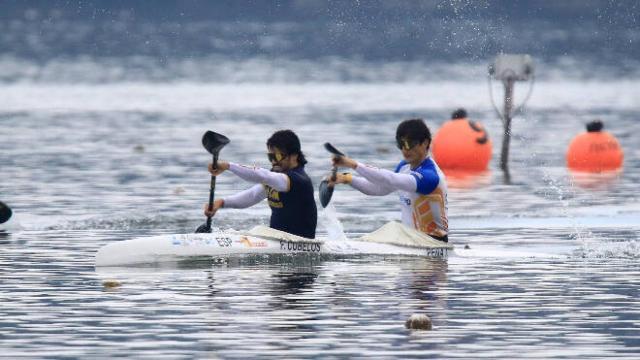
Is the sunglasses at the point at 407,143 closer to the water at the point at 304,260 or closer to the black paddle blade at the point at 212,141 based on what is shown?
the water at the point at 304,260

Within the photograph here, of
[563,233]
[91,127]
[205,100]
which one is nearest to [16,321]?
[563,233]

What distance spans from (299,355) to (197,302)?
3.15 metres

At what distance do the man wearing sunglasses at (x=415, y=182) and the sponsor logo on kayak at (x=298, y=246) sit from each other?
0.69 meters

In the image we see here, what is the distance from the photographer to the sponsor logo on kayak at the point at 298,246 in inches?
852

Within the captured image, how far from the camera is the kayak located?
21.1m

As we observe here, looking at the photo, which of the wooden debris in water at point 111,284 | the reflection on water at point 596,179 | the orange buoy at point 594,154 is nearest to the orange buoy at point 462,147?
the orange buoy at point 594,154

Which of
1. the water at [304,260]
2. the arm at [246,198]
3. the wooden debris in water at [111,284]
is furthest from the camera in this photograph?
the arm at [246,198]

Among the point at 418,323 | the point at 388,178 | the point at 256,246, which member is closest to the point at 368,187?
the point at 388,178

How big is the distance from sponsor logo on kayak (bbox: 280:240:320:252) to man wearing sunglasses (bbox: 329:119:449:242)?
0.69 metres

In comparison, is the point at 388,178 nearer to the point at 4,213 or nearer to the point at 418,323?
the point at 418,323

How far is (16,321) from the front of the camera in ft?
57.0

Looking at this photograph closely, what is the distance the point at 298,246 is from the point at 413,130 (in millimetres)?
1700

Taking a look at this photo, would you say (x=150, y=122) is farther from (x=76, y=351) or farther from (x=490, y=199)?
(x=76, y=351)

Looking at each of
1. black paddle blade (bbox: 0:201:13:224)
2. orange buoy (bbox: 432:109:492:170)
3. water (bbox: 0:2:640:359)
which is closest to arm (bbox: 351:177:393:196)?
water (bbox: 0:2:640:359)
